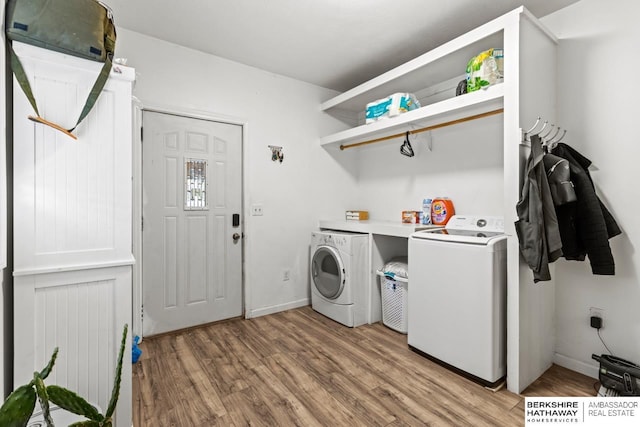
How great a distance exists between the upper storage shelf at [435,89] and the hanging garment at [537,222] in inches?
20.3

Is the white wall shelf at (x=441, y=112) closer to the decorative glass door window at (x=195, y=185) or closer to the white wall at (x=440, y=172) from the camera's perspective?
the white wall at (x=440, y=172)

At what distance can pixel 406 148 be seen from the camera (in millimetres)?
3178

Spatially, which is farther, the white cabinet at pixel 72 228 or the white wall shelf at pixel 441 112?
the white wall shelf at pixel 441 112

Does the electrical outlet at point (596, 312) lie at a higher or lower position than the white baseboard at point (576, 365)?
higher

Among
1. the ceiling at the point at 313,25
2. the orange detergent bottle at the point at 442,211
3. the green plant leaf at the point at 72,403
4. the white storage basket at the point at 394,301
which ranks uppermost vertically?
the ceiling at the point at 313,25

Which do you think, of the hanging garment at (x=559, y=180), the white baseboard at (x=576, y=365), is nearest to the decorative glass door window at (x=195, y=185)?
the hanging garment at (x=559, y=180)

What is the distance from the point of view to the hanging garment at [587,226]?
178 cm

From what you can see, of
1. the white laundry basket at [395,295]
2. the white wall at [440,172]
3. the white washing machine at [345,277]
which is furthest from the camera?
the white washing machine at [345,277]

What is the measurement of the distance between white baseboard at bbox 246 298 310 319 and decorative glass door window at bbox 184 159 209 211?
1156 millimetres

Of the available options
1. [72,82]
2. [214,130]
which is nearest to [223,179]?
[214,130]

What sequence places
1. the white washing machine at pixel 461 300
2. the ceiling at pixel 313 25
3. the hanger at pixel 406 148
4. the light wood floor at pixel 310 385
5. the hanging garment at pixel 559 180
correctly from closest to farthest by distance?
the light wood floor at pixel 310 385, the hanging garment at pixel 559 180, the white washing machine at pixel 461 300, the ceiling at pixel 313 25, the hanger at pixel 406 148

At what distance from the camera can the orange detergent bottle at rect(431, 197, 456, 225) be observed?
9.13 feet

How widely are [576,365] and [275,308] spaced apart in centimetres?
251

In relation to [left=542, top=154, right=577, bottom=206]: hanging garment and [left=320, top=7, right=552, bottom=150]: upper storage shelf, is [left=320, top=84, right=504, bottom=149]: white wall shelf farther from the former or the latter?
[left=542, top=154, right=577, bottom=206]: hanging garment
